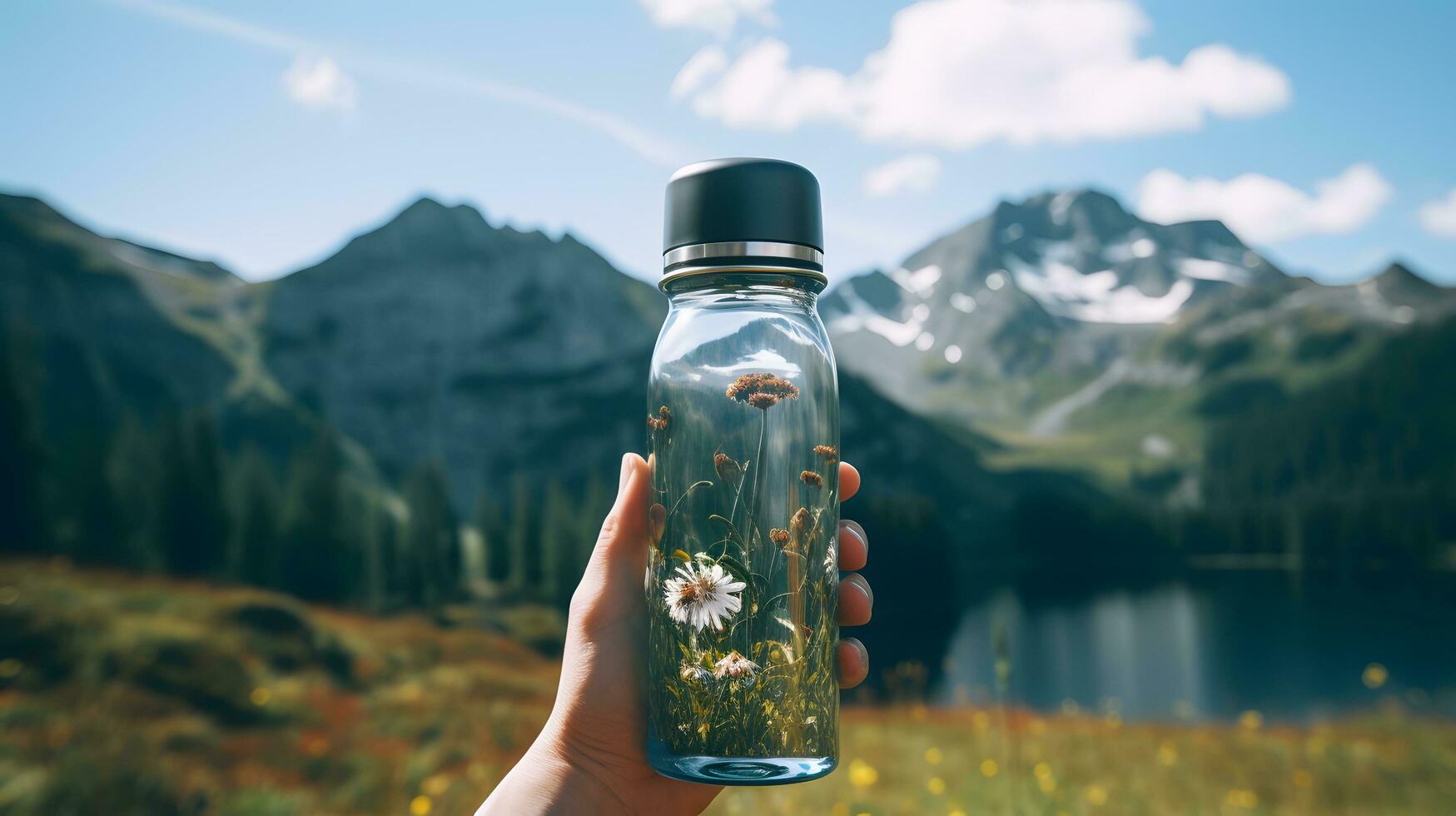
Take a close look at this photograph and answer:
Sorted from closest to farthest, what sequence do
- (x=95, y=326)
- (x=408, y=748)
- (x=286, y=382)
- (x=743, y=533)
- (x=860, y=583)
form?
(x=743, y=533) < (x=860, y=583) < (x=408, y=748) < (x=95, y=326) < (x=286, y=382)

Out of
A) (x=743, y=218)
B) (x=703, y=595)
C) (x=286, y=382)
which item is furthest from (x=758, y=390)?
(x=286, y=382)

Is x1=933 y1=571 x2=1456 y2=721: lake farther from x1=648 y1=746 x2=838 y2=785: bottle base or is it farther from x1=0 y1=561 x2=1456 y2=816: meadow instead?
x1=648 y1=746 x2=838 y2=785: bottle base

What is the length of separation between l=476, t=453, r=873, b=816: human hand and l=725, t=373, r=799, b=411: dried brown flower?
59cm

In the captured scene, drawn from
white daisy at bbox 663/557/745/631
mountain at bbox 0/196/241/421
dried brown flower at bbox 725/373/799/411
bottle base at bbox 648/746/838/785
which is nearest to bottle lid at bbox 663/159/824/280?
dried brown flower at bbox 725/373/799/411

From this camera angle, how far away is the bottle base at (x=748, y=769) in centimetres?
280

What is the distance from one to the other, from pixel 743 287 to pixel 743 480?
0.65 meters

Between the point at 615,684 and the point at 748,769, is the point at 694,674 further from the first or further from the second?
the point at 615,684

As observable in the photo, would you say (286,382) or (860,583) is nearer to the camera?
(860,583)

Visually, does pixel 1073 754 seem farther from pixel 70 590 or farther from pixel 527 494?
pixel 527 494

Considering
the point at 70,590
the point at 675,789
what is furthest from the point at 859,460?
the point at 675,789

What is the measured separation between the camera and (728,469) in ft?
9.66

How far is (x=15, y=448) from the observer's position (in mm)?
56062

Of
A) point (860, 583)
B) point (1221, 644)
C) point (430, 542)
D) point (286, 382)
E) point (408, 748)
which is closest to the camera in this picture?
point (860, 583)

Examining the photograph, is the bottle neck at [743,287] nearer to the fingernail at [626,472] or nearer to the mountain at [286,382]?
the fingernail at [626,472]
